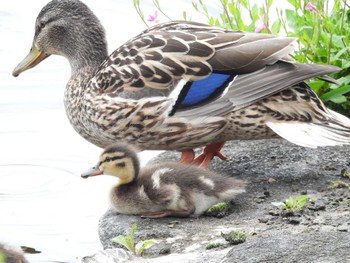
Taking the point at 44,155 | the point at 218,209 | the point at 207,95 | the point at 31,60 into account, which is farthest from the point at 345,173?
the point at 31,60

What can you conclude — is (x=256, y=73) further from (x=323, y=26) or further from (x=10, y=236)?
(x=10, y=236)

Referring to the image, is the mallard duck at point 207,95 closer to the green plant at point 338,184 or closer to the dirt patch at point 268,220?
the dirt patch at point 268,220

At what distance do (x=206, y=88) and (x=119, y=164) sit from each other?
0.71m

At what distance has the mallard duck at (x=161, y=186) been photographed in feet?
19.3

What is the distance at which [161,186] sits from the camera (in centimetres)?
593

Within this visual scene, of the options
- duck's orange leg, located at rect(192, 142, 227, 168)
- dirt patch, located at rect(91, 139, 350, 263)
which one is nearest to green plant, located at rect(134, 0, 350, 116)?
dirt patch, located at rect(91, 139, 350, 263)

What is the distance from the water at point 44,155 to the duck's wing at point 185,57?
31.7 inches

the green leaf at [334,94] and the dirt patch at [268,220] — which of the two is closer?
the dirt patch at [268,220]

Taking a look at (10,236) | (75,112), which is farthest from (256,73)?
(10,236)

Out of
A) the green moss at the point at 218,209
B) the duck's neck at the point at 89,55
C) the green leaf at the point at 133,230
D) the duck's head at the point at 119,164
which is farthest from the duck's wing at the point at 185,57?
the green leaf at the point at 133,230

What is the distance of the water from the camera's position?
21.5 feet

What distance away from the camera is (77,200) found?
7086mm

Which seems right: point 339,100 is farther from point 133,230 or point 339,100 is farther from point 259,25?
point 133,230

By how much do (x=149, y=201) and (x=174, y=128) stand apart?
0.68 meters
